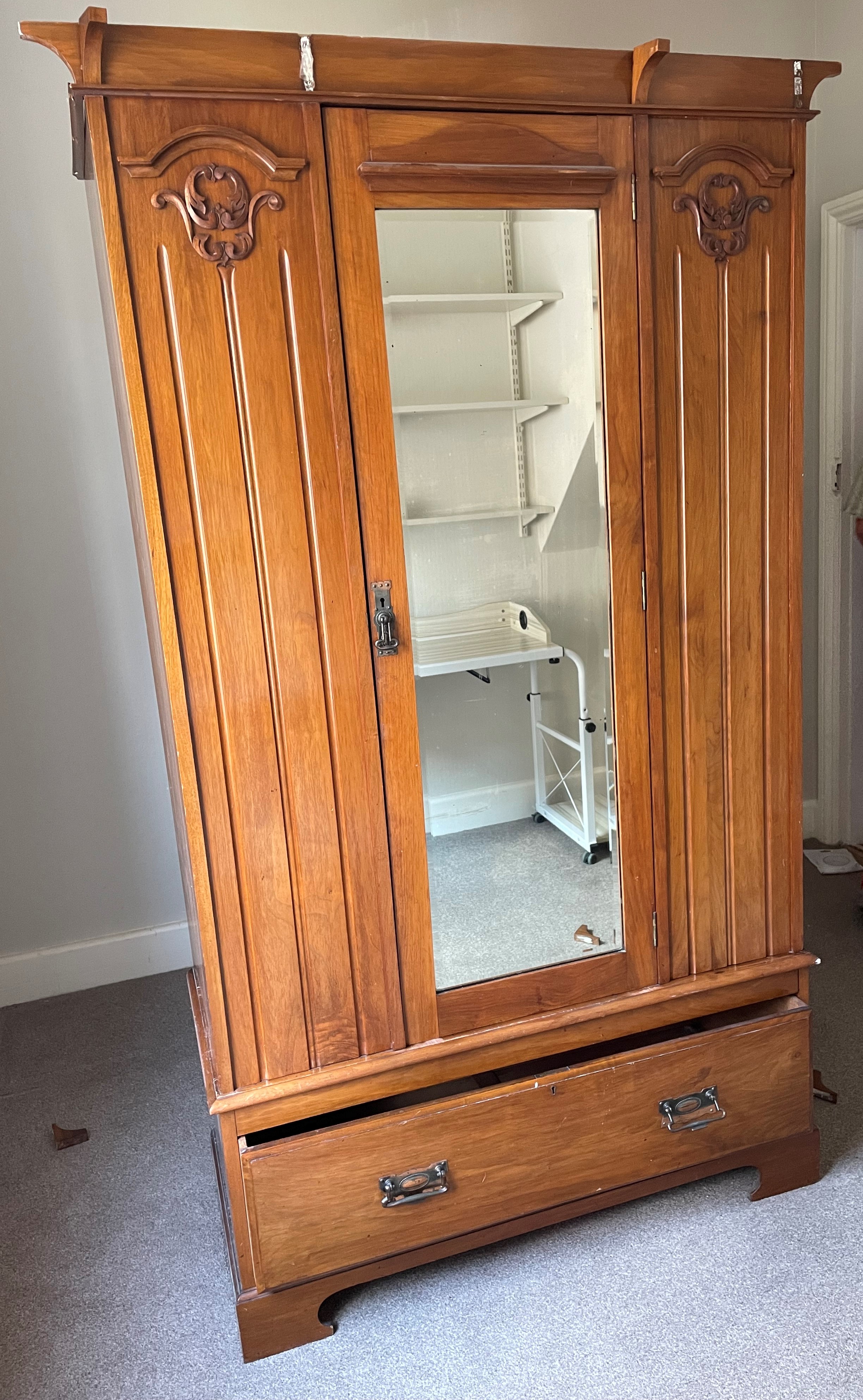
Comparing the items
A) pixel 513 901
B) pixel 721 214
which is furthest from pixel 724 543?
pixel 513 901

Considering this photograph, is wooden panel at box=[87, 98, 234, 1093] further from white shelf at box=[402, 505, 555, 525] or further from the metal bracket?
white shelf at box=[402, 505, 555, 525]

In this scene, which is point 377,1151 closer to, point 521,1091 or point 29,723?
point 521,1091

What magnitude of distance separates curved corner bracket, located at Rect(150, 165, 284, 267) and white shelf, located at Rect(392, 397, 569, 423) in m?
0.29

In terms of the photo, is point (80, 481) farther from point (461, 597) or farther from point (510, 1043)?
point (510, 1043)

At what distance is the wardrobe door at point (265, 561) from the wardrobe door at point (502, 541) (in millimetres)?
43

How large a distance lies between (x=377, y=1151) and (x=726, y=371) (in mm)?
1330

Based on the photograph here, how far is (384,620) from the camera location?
1447 mm

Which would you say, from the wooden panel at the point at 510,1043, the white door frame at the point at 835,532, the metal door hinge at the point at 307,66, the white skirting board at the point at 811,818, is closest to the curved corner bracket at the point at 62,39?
the metal door hinge at the point at 307,66

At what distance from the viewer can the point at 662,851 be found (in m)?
1.66

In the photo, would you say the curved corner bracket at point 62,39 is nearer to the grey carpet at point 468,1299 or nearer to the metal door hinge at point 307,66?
the metal door hinge at point 307,66

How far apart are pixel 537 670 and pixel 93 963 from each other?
177 centimetres

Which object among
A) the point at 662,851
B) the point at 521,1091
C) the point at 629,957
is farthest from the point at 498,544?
the point at 521,1091

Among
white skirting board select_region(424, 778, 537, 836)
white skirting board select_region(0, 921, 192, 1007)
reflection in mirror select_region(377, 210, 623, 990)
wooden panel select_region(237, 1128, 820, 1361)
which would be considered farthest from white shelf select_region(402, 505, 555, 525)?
white skirting board select_region(0, 921, 192, 1007)

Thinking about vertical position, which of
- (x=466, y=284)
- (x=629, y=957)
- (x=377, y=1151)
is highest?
(x=466, y=284)
